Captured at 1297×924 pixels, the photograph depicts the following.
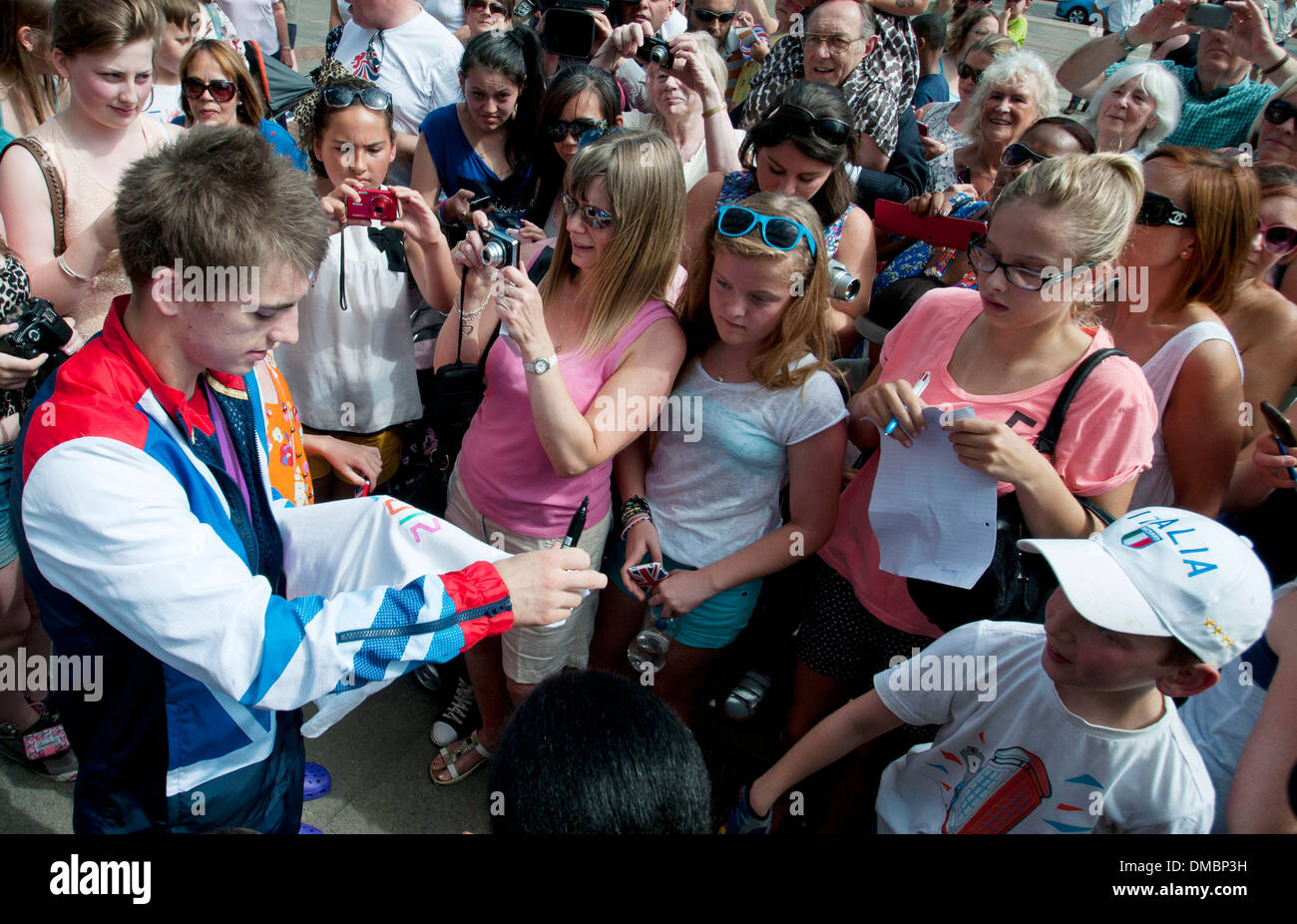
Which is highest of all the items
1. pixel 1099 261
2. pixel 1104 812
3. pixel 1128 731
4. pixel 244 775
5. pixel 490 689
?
pixel 1099 261

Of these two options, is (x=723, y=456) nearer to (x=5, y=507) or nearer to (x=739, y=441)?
(x=739, y=441)

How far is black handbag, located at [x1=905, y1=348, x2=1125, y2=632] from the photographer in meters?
2.02

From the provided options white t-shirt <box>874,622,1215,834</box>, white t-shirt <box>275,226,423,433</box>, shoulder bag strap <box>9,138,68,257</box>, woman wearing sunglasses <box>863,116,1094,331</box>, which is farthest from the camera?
woman wearing sunglasses <box>863,116,1094,331</box>

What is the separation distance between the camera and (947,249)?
3232mm

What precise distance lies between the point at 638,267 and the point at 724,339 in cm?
32

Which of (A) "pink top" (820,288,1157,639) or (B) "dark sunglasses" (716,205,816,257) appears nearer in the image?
(A) "pink top" (820,288,1157,639)

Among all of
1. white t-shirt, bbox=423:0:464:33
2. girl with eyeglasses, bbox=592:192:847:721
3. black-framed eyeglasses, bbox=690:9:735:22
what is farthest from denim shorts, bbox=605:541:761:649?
white t-shirt, bbox=423:0:464:33

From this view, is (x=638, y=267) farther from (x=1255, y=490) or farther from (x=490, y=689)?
(x=1255, y=490)

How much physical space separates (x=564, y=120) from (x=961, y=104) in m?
2.81

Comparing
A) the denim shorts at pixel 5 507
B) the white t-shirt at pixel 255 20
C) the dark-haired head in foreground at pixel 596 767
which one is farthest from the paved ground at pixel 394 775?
the white t-shirt at pixel 255 20

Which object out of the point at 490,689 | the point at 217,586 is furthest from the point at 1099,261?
the point at 490,689

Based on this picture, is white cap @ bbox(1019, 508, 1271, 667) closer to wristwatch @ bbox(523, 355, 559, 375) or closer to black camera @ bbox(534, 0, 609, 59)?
wristwatch @ bbox(523, 355, 559, 375)

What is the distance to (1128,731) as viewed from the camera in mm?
1652

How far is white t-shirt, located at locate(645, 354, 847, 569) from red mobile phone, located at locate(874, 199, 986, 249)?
2.71 feet
